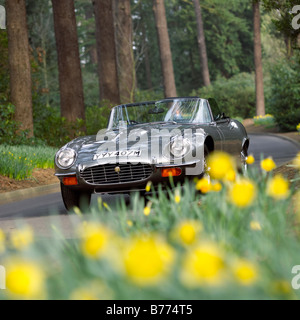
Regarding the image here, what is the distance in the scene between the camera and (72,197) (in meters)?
9.30

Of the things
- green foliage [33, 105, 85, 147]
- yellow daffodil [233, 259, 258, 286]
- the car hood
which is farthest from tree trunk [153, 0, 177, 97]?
yellow daffodil [233, 259, 258, 286]

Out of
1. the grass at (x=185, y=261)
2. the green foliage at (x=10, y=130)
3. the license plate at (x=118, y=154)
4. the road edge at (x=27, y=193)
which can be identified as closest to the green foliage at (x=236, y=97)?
the green foliage at (x=10, y=130)

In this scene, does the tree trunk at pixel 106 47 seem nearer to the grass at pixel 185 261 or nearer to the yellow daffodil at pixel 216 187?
the yellow daffodil at pixel 216 187

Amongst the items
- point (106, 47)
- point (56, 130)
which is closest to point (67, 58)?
point (56, 130)

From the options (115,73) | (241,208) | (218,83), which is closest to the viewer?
(241,208)

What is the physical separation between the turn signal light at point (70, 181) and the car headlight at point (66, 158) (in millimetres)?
154

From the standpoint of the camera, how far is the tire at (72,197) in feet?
30.2

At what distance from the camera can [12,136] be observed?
1753 centimetres

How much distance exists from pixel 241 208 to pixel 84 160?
14.9 feet

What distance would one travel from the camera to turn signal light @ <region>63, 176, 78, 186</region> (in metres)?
8.81

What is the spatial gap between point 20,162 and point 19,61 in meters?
4.95
